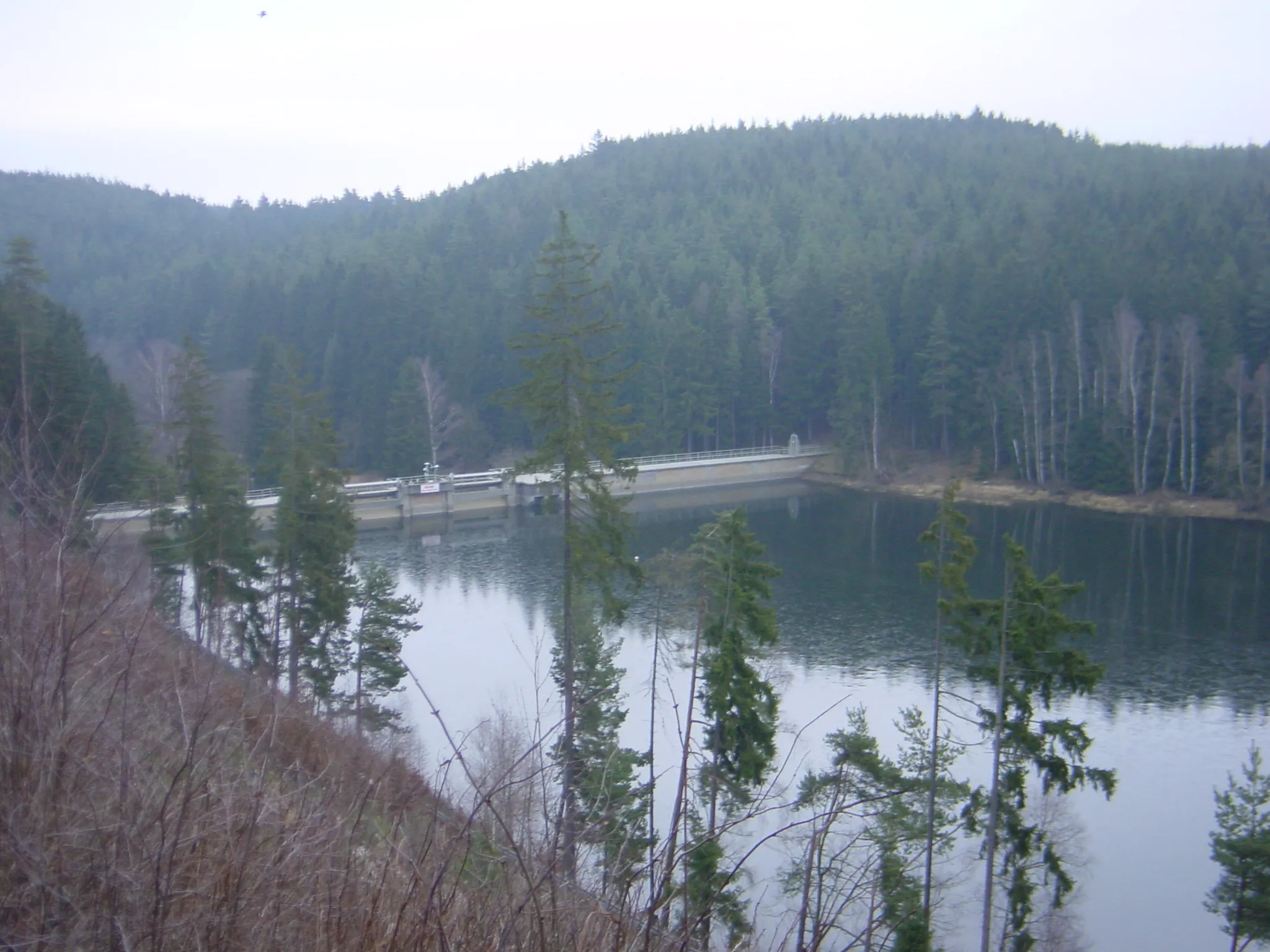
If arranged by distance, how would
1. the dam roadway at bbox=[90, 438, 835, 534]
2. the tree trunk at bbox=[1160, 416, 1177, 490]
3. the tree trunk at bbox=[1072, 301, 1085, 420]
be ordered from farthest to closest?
the tree trunk at bbox=[1072, 301, 1085, 420]
the dam roadway at bbox=[90, 438, 835, 534]
the tree trunk at bbox=[1160, 416, 1177, 490]

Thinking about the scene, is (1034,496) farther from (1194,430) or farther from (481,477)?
(481,477)

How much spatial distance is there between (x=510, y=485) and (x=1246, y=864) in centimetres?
2201

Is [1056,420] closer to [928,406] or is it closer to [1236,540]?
[928,406]

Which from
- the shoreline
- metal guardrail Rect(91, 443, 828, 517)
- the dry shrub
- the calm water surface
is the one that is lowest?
the calm water surface

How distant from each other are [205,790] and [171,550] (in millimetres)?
10092

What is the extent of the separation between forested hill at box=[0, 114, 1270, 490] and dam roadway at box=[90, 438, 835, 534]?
1.78 meters

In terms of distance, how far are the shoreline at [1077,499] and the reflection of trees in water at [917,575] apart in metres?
0.59

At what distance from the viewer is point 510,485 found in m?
27.9

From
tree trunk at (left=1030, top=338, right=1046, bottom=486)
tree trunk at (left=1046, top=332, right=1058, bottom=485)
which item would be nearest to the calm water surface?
tree trunk at (left=1030, top=338, right=1046, bottom=486)

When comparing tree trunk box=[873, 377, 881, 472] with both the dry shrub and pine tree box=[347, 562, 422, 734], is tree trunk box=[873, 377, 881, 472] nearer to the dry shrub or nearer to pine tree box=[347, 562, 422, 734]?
pine tree box=[347, 562, 422, 734]

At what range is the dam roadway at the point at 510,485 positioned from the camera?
27.9m

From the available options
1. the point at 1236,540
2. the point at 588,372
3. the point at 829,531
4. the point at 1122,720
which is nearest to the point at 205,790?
the point at 588,372

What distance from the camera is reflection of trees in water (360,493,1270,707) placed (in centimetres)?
1441

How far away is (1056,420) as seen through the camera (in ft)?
96.0
